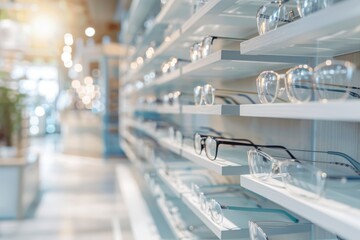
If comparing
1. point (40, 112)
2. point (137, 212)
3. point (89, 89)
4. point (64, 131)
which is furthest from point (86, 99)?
point (137, 212)

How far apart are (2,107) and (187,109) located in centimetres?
350

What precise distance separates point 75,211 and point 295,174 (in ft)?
13.1

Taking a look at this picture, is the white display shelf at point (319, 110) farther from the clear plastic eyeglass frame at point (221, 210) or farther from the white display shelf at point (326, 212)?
the clear plastic eyeglass frame at point (221, 210)

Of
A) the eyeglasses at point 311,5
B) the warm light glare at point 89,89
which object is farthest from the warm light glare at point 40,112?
the eyeglasses at point 311,5

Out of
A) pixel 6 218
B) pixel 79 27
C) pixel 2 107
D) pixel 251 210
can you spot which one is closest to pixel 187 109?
pixel 251 210

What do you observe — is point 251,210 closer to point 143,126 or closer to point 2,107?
point 143,126

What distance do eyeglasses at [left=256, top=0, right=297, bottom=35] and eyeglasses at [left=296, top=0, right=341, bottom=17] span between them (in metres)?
0.18

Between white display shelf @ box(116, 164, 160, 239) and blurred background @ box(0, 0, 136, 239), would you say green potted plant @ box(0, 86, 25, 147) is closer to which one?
blurred background @ box(0, 0, 136, 239)

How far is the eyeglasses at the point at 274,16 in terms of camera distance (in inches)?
44.6

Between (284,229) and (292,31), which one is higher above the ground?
(292,31)

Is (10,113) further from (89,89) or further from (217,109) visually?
(89,89)

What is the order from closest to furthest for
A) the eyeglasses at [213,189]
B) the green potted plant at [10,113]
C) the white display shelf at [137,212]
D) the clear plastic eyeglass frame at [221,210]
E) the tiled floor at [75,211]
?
1. the clear plastic eyeglass frame at [221,210]
2. the eyeglasses at [213,189]
3. the white display shelf at [137,212]
4. the tiled floor at [75,211]
5. the green potted plant at [10,113]

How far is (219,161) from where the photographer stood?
1592 mm

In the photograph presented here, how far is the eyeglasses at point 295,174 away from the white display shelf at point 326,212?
0.03 m
